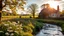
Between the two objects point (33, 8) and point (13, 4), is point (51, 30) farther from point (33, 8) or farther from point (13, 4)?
point (13, 4)

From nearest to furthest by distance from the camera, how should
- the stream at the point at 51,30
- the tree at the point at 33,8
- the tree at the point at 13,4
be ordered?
the tree at the point at 13,4 < the tree at the point at 33,8 < the stream at the point at 51,30

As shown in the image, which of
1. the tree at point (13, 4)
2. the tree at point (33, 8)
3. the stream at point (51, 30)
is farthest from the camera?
the stream at point (51, 30)

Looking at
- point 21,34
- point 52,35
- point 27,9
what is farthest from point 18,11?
point 52,35

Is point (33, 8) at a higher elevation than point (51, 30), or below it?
higher

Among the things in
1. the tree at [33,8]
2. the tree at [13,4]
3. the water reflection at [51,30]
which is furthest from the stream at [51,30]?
the tree at [13,4]

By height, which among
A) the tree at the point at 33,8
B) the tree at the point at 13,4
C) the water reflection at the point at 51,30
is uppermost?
the tree at the point at 13,4

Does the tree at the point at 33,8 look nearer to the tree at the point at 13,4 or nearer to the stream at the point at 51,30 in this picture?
the tree at the point at 13,4

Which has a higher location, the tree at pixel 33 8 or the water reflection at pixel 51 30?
the tree at pixel 33 8

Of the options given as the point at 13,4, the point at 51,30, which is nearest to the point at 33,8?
the point at 13,4

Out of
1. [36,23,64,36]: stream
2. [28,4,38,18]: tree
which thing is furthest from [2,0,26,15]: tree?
[36,23,64,36]: stream

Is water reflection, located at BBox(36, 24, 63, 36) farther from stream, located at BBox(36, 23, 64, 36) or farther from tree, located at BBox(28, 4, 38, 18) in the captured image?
tree, located at BBox(28, 4, 38, 18)

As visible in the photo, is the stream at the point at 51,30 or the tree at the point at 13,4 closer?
the tree at the point at 13,4

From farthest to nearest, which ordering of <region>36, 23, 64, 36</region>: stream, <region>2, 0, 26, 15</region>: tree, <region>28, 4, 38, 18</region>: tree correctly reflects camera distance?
<region>36, 23, 64, 36</region>: stream, <region>28, 4, 38, 18</region>: tree, <region>2, 0, 26, 15</region>: tree

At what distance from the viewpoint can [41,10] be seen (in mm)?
4066
